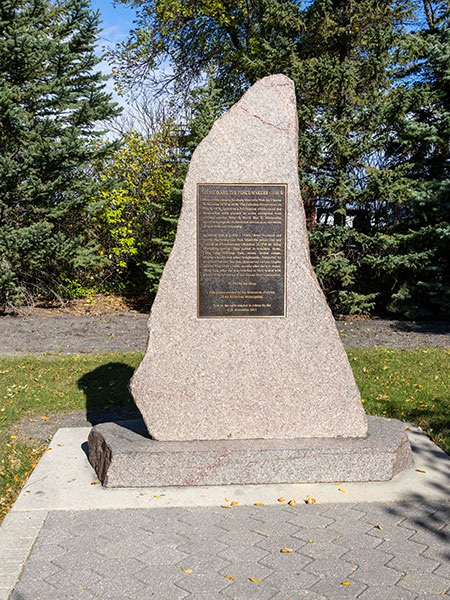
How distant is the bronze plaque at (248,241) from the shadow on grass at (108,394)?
1894 mm

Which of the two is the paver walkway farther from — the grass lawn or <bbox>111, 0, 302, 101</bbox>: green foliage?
<bbox>111, 0, 302, 101</bbox>: green foliage

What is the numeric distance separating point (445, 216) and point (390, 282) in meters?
2.05

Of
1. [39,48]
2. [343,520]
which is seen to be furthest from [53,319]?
[343,520]

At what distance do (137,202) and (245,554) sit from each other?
1316 cm

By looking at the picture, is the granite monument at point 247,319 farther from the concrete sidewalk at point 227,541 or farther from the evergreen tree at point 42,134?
the evergreen tree at point 42,134

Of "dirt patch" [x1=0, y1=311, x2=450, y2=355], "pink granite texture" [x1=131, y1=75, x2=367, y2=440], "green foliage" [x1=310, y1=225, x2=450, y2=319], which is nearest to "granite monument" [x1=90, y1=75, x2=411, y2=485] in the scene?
"pink granite texture" [x1=131, y1=75, x2=367, y2=440]

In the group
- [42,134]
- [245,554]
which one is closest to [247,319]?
[245,554]

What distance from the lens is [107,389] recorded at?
24.7 feet

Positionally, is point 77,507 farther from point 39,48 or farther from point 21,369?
point 39,48

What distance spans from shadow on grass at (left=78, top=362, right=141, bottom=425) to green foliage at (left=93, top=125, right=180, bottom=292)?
7.00m

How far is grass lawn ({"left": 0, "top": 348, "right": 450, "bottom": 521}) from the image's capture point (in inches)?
215

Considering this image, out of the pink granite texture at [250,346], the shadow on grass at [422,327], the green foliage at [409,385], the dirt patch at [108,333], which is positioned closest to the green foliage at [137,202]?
the dirt patch at [108,333]

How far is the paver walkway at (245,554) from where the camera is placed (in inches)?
120

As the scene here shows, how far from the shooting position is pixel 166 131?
16234mm
